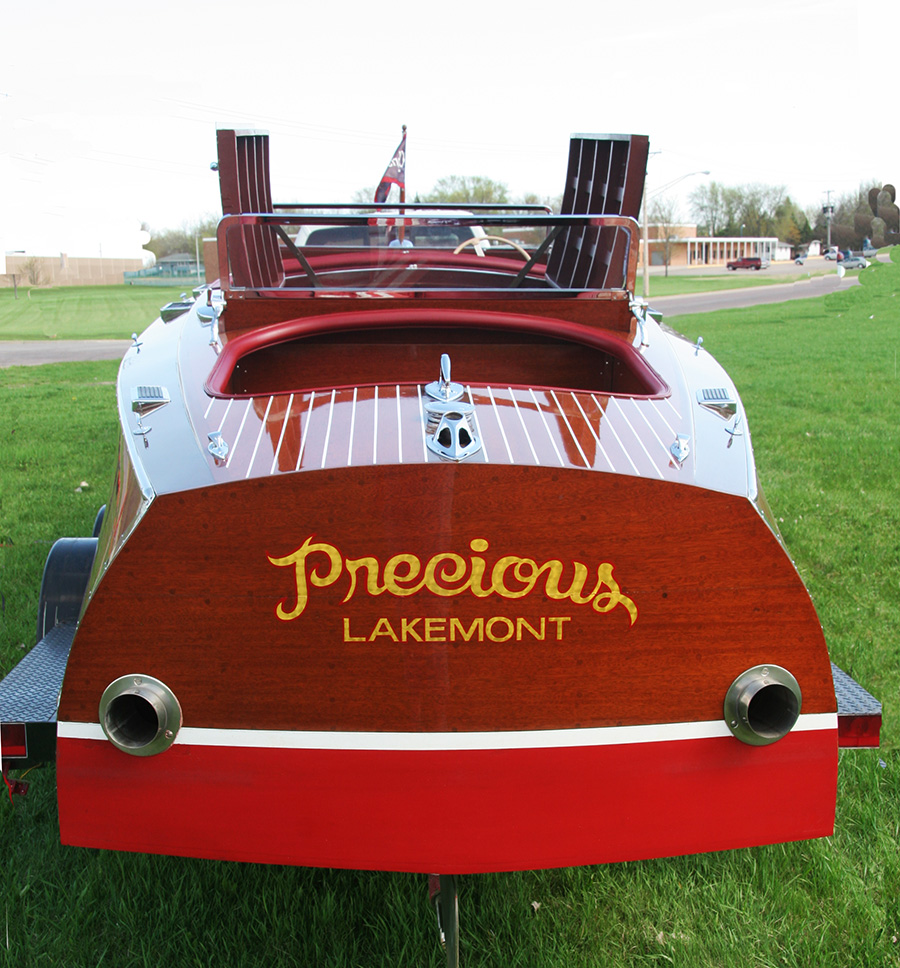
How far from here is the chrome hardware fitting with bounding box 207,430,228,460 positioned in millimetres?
1868

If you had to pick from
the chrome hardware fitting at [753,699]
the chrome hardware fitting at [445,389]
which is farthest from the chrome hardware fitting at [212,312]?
the chrome hardware fitting at [753,699]

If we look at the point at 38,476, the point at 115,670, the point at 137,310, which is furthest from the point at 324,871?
the point at 137,310

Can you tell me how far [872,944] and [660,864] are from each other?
57 cm

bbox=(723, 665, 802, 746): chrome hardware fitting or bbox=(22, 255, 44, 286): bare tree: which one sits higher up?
bbox=(723, 665, 802, 746): chrome hardware fitting

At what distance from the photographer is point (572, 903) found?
2395mm

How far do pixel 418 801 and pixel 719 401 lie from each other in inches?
50.2

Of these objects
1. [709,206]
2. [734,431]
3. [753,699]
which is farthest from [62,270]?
[709,206]

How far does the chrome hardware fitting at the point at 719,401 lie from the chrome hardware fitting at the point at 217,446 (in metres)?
1.22

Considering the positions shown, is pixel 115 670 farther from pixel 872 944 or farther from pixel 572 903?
pixel 872 944

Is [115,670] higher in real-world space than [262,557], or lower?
lower

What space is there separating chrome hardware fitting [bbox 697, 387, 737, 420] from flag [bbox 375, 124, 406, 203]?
220 inches

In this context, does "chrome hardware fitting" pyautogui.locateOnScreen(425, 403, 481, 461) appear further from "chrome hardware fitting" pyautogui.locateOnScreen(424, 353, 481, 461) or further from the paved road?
the paved road

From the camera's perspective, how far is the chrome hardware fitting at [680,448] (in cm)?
195

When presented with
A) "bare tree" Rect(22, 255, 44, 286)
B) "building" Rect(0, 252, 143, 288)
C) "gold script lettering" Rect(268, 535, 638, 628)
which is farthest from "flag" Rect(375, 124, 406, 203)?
"bare tree" Rect(22, 255, 44, 286)
